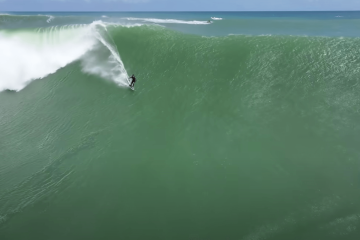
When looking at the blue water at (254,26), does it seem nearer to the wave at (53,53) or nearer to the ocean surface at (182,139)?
the wave at (53,53)

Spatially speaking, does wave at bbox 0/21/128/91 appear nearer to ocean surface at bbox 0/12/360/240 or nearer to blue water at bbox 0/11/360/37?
ocean surface at bbox 0/12/360/240

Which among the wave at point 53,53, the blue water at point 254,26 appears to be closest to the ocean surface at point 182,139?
the wave at point 53,53

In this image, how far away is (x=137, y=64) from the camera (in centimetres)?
1134

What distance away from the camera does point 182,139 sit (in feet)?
24.4

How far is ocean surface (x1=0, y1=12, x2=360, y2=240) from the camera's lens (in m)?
5.23

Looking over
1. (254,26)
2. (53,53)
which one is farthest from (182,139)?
(254,26)

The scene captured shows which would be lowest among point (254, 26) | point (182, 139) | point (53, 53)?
point (182, 139)

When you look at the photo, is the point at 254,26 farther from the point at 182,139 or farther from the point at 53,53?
the point at 182,139

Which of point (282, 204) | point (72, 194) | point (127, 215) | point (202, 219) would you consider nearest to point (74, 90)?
point (72, 194)

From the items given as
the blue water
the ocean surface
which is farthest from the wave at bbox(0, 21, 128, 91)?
the blue water

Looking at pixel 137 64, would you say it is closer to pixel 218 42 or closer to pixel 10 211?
pixel 218 42

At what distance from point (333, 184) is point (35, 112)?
9586 mm

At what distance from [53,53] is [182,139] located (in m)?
9.28

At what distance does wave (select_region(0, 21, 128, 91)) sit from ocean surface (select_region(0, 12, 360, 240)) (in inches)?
3.5
